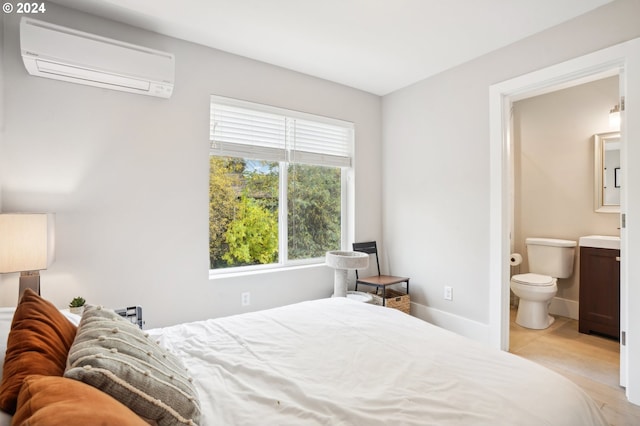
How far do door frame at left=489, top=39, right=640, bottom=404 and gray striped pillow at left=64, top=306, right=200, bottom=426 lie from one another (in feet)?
8.67

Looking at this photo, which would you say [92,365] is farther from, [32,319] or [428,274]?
[428,274]

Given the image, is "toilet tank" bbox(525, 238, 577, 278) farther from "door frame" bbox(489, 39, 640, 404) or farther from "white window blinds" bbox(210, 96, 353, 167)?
"white window blinds" bbox(210, 96, 353, 167)

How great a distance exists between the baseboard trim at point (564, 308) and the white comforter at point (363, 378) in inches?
124

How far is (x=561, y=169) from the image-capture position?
3.86m

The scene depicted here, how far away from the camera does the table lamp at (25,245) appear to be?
5.66ft

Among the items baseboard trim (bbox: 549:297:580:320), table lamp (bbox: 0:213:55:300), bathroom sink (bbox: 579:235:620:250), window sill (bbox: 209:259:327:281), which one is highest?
table lamp (bbox: 0:213:55:300)

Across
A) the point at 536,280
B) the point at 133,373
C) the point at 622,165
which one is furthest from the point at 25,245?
the point at 536,280

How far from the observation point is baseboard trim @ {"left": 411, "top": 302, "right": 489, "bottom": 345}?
2.95 metres

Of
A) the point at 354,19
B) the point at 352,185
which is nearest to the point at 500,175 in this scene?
the point at 352,185

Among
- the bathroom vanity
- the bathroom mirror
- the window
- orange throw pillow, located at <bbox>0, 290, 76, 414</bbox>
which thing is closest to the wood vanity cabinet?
the bathroom vanity

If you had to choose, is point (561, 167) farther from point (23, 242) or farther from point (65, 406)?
point (23, 242)

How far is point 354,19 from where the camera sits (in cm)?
236

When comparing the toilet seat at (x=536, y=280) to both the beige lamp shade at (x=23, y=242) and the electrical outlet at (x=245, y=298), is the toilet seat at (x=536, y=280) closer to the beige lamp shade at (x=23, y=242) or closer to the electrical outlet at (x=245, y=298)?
the electrical outlet at (x=245, y=298)

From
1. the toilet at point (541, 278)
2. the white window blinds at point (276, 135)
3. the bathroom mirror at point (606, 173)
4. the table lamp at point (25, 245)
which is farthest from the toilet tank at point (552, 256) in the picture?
the table lamp at point (25, 245)
